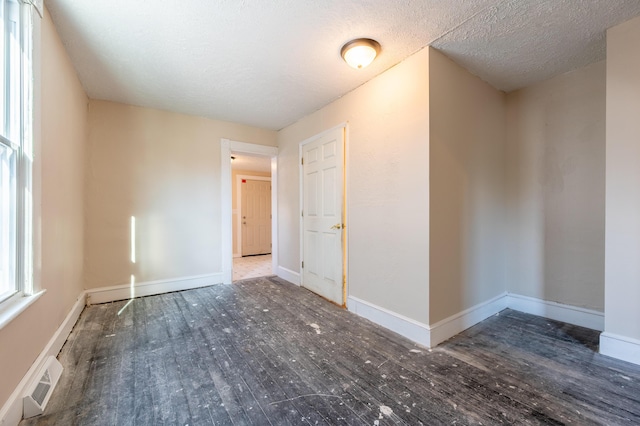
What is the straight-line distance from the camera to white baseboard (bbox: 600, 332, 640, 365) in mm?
1854

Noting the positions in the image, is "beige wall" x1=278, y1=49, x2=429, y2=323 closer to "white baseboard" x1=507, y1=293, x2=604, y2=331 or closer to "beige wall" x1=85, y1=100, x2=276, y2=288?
"white baseboard" x1=507, y1=293, x2=604, y2=331

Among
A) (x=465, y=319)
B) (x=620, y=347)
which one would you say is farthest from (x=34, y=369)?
(x=620, y=347)

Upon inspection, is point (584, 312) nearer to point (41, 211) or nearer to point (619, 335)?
point (619, 335)

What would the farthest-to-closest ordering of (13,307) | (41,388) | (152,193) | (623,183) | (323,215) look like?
(152,193) → (323,215) → (623,183) → (41,388) → (13,307)

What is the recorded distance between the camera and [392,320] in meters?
2.45

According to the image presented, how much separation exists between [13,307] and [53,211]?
2.91 ft

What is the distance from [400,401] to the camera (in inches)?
60.2

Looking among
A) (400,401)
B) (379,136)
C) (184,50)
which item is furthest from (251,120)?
(400,401)

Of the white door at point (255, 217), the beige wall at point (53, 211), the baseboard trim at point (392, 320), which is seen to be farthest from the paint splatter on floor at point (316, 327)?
the white door at point (255, 217)

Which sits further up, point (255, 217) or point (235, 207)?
point (235, 207)

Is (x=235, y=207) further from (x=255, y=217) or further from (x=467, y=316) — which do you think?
(x=467, y=316)

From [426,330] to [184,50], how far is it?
3.06m

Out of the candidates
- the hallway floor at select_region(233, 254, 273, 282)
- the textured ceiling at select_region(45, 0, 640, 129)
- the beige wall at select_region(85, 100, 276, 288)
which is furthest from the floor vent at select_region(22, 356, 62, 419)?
the hallway floor at select_region(233, 254, 273, 282)

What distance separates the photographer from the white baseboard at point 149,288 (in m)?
3.17
